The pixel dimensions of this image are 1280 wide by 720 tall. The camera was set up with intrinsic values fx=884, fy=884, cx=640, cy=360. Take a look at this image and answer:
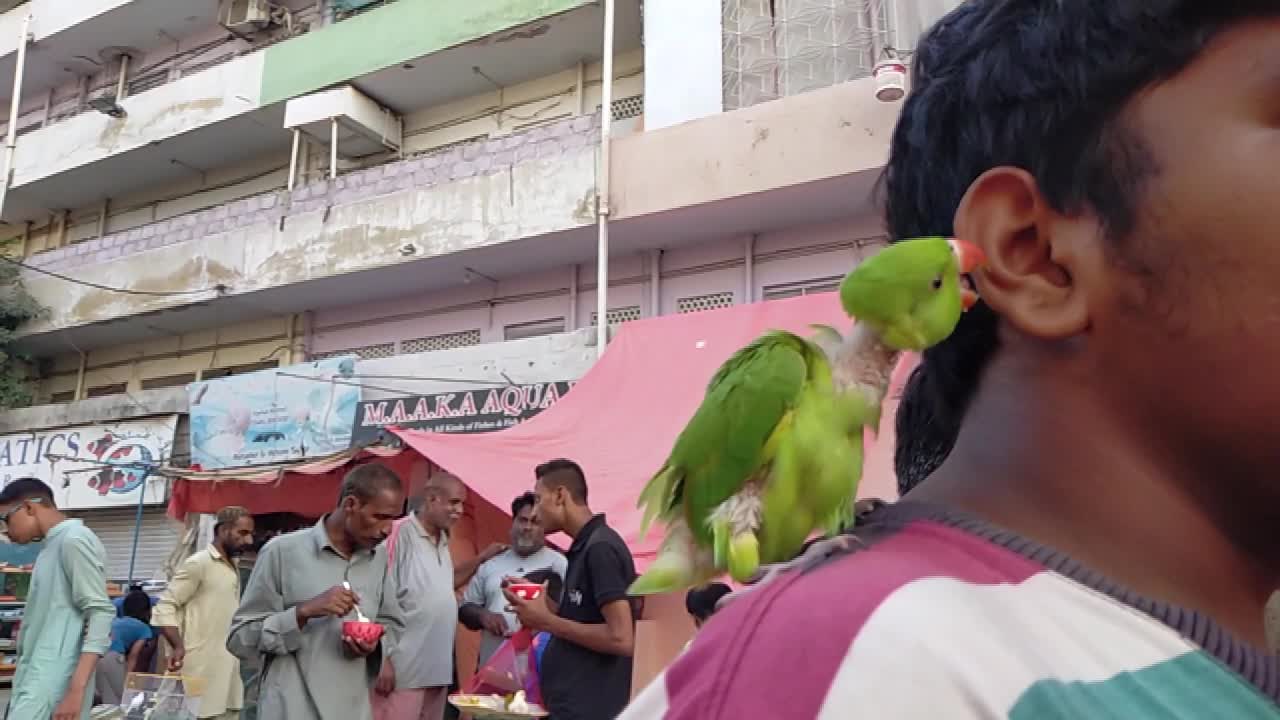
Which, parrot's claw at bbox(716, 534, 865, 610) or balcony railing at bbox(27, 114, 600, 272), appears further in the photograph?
balcony railing at bbox(27, 114, 600, 272)

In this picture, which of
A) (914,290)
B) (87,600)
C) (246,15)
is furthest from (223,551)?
(246,15)

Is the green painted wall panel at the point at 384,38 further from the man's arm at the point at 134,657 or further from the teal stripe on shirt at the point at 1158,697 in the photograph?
the teal stripe on shirt at the point at 1158,697

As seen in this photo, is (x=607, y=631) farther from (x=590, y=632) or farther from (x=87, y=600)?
(x=87, y=600)

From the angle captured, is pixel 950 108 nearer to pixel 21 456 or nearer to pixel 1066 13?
pixel 1066 13

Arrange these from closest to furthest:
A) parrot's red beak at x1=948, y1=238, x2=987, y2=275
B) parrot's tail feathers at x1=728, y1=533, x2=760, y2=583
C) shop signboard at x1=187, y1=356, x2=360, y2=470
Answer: parrot's red beak at x1=948, y1=238, x2=987, y2=275 → parrot's tail feathers at x1=728, y1=533, x2=760, y2=583 → shop signboard at x1=187, y1=356, x2=360, y2=470

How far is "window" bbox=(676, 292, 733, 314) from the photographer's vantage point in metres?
9.85

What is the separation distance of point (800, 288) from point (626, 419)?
3.55 meters

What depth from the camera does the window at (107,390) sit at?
14.7 metres

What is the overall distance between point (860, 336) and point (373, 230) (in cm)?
1037

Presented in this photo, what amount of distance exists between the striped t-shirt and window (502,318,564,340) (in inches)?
399

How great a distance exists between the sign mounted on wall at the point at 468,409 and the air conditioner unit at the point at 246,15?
23.3 feet

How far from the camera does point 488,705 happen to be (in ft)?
11.7

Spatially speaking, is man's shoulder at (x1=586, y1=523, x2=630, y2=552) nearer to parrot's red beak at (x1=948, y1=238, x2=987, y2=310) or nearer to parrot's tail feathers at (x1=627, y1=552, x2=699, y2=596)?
parrot's tail feathers at (x1=627, y1=552, x2=699, y2=596)

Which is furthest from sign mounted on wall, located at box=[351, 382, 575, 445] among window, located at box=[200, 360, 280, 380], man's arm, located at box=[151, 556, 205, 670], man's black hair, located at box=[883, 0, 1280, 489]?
man's black hair, located at box=[883, 0, 1280, 489]
